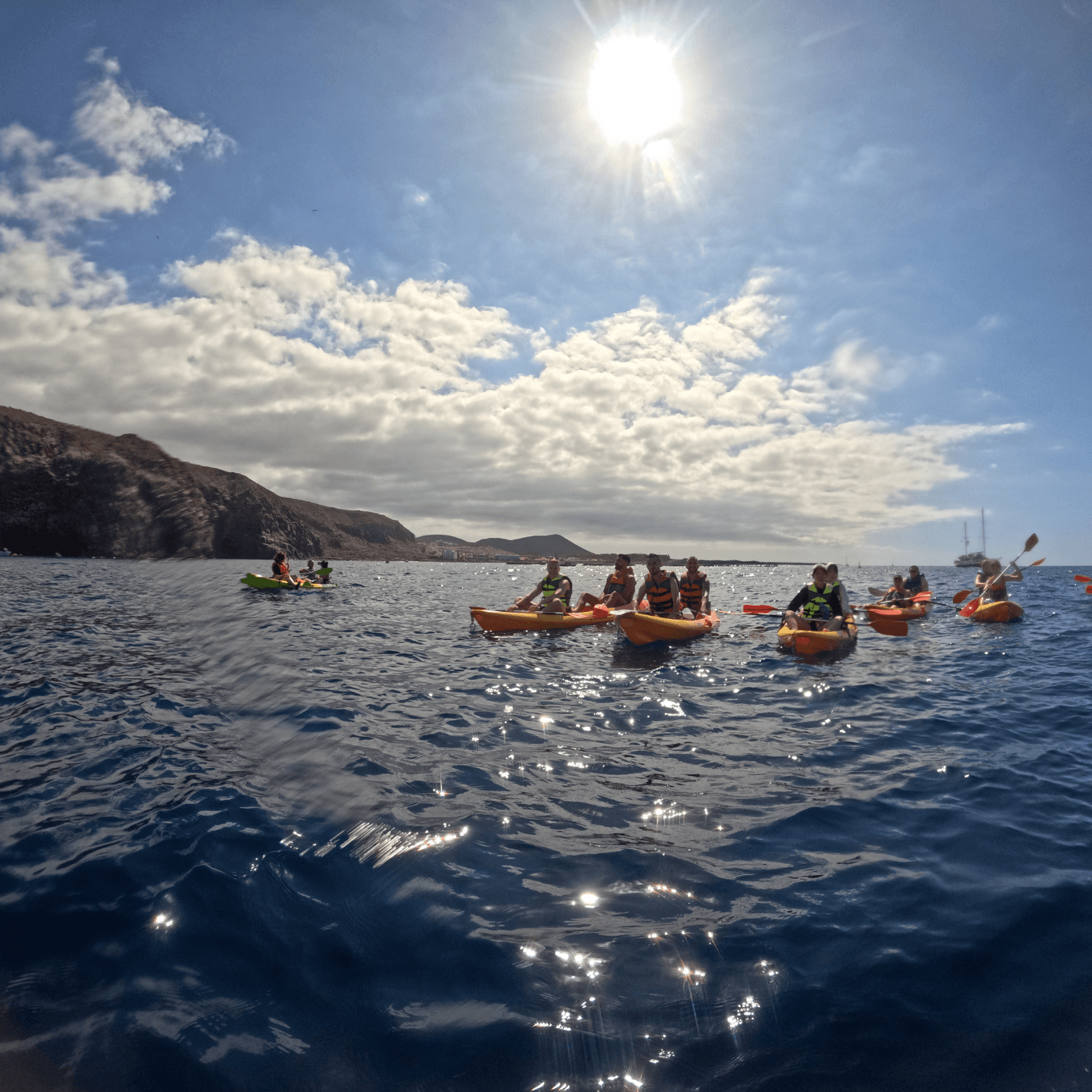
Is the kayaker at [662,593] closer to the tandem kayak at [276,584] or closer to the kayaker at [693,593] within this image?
the kayaker at [693,593]

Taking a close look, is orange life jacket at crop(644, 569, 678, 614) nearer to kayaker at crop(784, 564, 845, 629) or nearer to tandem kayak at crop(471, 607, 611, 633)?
tandem kayak at crop(471, 607, 611, 633)

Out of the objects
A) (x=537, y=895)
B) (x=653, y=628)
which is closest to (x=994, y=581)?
(x=653, y=628)

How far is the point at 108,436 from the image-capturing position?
134 meters

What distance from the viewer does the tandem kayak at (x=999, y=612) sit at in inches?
717

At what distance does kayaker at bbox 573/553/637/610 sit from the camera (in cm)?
1700

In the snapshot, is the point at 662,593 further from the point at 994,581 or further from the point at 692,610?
the point at 994,581

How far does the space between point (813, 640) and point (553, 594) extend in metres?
6.81

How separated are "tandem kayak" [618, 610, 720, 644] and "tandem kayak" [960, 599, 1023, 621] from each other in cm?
1149

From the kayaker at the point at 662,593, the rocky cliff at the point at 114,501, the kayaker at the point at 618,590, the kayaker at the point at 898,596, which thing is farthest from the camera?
the rocky cliff at the point at 114,501

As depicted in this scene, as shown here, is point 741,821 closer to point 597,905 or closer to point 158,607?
point 597,905

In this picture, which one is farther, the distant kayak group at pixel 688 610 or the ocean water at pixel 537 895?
the distant kayak group at pixel 688 610

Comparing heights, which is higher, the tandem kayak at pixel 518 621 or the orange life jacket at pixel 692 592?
the orange life jacket at pixel 692 592

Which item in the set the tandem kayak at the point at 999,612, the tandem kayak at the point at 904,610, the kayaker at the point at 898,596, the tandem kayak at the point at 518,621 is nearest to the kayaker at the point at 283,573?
the tandem kayak at the point at 518,621

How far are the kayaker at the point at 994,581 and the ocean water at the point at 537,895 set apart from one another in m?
13.1
